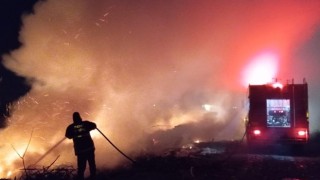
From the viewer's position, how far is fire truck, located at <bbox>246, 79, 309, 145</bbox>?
54.1 ft

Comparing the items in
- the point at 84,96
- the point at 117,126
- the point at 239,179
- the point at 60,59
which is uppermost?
the point at 60,59

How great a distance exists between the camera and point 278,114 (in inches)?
663

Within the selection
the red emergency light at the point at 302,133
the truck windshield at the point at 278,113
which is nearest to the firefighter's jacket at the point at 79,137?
the truck windshield at the point at 278,113

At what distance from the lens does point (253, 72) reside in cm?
2641

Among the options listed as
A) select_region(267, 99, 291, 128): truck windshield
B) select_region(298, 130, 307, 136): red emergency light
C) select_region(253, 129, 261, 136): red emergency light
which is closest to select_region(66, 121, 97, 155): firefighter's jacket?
select_region(253, 129, 261, 136): red emergency light

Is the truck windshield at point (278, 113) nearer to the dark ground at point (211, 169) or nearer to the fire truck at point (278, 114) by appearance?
the fire truck at point (278, 114)

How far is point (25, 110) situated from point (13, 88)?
50354 millimetres

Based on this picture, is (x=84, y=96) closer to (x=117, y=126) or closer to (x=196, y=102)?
(x=117, y=126)

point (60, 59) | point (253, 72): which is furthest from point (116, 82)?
point (253, 72)

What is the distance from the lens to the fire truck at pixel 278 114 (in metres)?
16.5

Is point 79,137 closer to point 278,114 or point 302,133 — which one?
point 278,114

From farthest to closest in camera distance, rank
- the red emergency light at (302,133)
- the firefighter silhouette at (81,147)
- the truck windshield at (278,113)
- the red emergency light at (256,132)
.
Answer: the red emergency light at (256,132), the truck windshield at (278,113), the red emergency light at (302,133), the firefighter silhouette at (81,147)

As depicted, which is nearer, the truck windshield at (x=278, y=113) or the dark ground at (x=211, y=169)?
the dark ground at (x=211, y=169)

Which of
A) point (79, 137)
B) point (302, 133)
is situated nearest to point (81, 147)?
point (79, 137)
